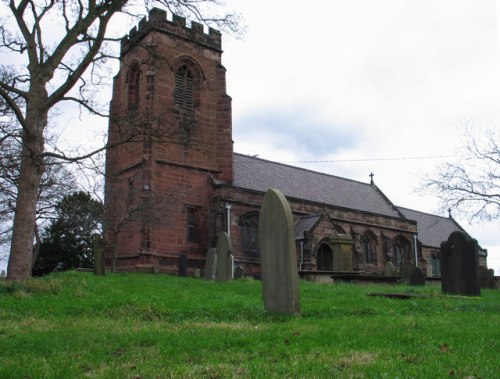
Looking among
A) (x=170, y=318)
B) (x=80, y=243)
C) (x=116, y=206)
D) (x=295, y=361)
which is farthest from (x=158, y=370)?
(x=80, y=243)

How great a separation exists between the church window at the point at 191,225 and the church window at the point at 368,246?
1273 centimetres

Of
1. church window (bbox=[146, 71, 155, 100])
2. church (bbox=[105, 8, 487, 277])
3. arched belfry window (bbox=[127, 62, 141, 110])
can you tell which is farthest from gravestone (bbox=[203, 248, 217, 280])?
arched belfry window (bbox=[127, 62, 141, 110])

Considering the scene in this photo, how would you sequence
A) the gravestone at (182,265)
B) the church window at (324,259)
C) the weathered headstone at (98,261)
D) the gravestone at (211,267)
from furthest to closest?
the church window at (324,259) → the gravestone at (182,265) → the weathered headstone at (98,261) → the gravestone at (211,267)

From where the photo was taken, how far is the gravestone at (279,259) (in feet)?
25.1

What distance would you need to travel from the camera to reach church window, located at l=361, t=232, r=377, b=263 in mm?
35344

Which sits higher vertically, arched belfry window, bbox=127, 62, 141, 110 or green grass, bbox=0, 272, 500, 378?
arched belfry window, bbox=127, 62, 141, 110

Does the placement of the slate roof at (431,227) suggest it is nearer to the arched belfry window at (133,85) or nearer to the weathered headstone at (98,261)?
the arched belfry window at (133,85)

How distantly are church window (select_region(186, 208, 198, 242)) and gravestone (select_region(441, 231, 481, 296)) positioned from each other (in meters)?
16.3

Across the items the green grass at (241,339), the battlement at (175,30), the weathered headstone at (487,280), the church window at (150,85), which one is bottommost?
the green grass at (241,339)

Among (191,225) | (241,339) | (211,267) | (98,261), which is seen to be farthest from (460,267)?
(191,225)

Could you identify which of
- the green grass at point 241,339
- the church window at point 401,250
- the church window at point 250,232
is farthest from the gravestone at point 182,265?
the church window at point 401,250

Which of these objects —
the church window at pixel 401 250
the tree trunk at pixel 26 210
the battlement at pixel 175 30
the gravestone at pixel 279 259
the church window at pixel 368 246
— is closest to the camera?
the gravestone at pixel 279 259

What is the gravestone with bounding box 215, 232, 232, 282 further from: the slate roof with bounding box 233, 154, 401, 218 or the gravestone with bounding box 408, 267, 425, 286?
the slate roof with bounding box 233, 154, 401, 218

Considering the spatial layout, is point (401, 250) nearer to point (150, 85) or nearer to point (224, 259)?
point (150, 85)
